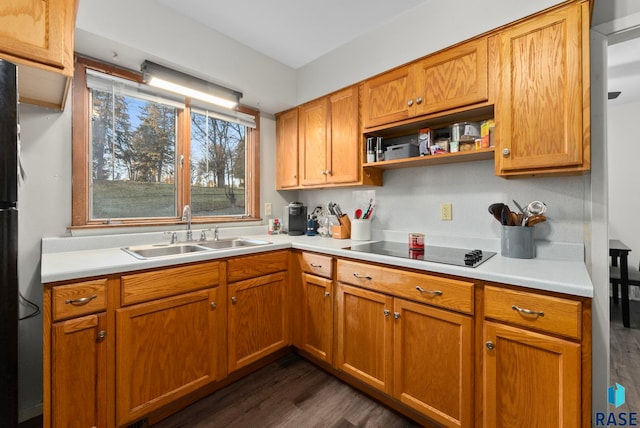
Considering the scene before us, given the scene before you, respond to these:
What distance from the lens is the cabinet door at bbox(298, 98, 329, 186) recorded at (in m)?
2.45

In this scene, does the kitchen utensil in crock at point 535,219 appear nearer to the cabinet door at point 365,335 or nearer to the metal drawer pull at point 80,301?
the cabinet door at point 365,335

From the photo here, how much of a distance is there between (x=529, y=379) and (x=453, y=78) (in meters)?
1.56

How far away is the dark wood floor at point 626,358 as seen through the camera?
172cm

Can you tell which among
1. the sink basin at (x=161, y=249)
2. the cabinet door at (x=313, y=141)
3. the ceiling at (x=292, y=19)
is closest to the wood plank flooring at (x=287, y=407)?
the sink basin at (x=161, y=249)

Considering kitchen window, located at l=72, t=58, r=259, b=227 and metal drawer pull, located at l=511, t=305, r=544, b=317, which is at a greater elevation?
kitchen window, located at l=72, t=58, r=259, b=227

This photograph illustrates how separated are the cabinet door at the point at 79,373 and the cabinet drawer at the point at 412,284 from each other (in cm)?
129

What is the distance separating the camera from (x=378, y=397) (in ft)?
5.65

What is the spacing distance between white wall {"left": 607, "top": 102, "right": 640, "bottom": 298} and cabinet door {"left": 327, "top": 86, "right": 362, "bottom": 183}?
12.2 feet

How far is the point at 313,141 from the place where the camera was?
8.32 feet

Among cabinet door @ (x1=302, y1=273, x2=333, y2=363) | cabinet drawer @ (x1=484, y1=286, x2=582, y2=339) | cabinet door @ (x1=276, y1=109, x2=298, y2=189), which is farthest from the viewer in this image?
cabinet door @ (x1=276, y1=109, x2=298, y2=189)

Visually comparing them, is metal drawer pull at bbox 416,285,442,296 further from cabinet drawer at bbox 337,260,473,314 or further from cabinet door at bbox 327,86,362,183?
cabinet door at bbox 327,86,362,183

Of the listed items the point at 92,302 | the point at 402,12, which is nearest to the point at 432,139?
the point at 402,12

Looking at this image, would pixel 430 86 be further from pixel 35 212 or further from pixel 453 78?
pixel 35 212

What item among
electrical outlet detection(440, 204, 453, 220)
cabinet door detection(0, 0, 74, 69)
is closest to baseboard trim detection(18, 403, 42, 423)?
cabinet door detection(0, 0, 74, 69)
